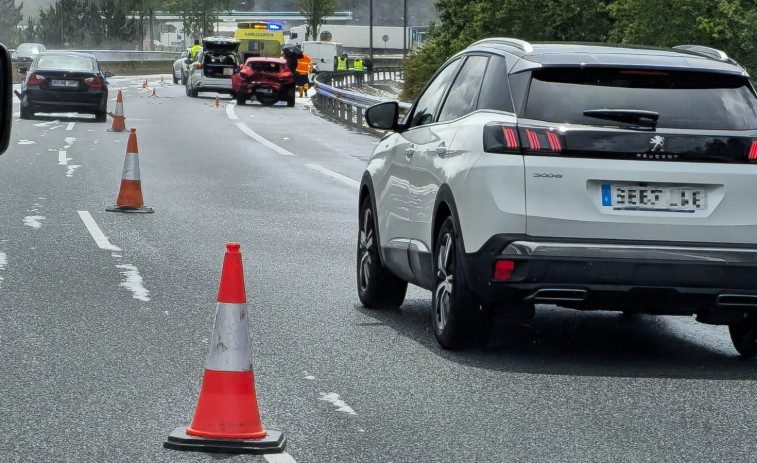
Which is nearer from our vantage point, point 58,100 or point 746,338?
point 746,338

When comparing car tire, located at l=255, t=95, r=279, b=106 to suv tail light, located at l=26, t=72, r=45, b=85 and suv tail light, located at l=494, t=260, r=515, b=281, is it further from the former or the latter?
suv tail light, located at l=494, t=260, r=515, b=281

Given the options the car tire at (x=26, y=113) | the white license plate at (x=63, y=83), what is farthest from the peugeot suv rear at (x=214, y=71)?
the white license plate at (x=63, y=83)

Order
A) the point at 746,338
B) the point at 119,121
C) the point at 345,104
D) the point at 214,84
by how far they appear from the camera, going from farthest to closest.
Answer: the point at 214,84, the point at 345,104, the point at 119,121, the point at 746,338

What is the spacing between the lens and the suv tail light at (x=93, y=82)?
34.1 meters

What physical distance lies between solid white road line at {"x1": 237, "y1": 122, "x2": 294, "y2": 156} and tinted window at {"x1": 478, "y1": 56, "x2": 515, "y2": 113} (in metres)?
18.3

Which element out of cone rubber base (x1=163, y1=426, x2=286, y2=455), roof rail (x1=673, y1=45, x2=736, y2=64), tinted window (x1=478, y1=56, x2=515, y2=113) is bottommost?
cone rubber base (x1=163, y1=426, x2=286, y2=455)

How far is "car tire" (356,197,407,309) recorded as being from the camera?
9.77 m

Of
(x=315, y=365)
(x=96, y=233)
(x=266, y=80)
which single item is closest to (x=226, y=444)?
(x=315, y=365)

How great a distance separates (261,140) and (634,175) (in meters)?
23.0

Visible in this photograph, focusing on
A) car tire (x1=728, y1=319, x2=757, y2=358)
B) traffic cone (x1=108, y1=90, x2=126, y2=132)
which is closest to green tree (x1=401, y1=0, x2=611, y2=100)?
traffic cone (x1=108, y1=90, x2=126, y2=132)

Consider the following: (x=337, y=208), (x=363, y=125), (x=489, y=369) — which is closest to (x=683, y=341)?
(x=489, y=369)

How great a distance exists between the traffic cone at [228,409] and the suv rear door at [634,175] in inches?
83.1

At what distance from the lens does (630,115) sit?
7.77 metres

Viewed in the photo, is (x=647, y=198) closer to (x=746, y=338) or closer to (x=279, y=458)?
(x=746, y=338)
